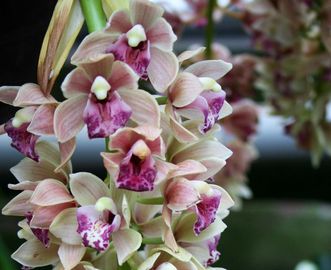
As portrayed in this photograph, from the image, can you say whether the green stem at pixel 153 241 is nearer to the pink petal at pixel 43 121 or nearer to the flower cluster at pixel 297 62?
the pink petal at pixel 43 121

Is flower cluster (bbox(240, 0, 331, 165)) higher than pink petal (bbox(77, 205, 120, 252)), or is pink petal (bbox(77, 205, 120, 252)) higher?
pink petal (bbox(77, 205, 120, 252))

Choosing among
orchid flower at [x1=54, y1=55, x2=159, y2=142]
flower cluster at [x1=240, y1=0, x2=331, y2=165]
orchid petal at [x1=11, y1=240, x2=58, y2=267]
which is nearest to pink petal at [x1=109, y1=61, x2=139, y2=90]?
orchid flower at [x1=54, y1=55, x2=159, y2=142]

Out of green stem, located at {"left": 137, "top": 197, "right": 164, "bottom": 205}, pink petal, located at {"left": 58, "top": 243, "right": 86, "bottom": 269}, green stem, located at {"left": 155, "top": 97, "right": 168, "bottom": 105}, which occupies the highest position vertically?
green stem, located at {"left": 155, "top": 97, "right": 168, "bottom": 105}

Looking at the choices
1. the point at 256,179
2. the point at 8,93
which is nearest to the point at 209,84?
the point at 8,93

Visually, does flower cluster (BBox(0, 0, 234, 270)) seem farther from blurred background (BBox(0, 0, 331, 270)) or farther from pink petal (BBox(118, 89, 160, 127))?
blurred background (BBox(0, 0, 331, 270))

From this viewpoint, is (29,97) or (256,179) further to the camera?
(256,179)

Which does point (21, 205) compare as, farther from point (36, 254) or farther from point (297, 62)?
point (297, 62)

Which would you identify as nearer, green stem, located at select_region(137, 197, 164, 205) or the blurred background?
green stem, located at select_region(137, 197, 164, 205)
